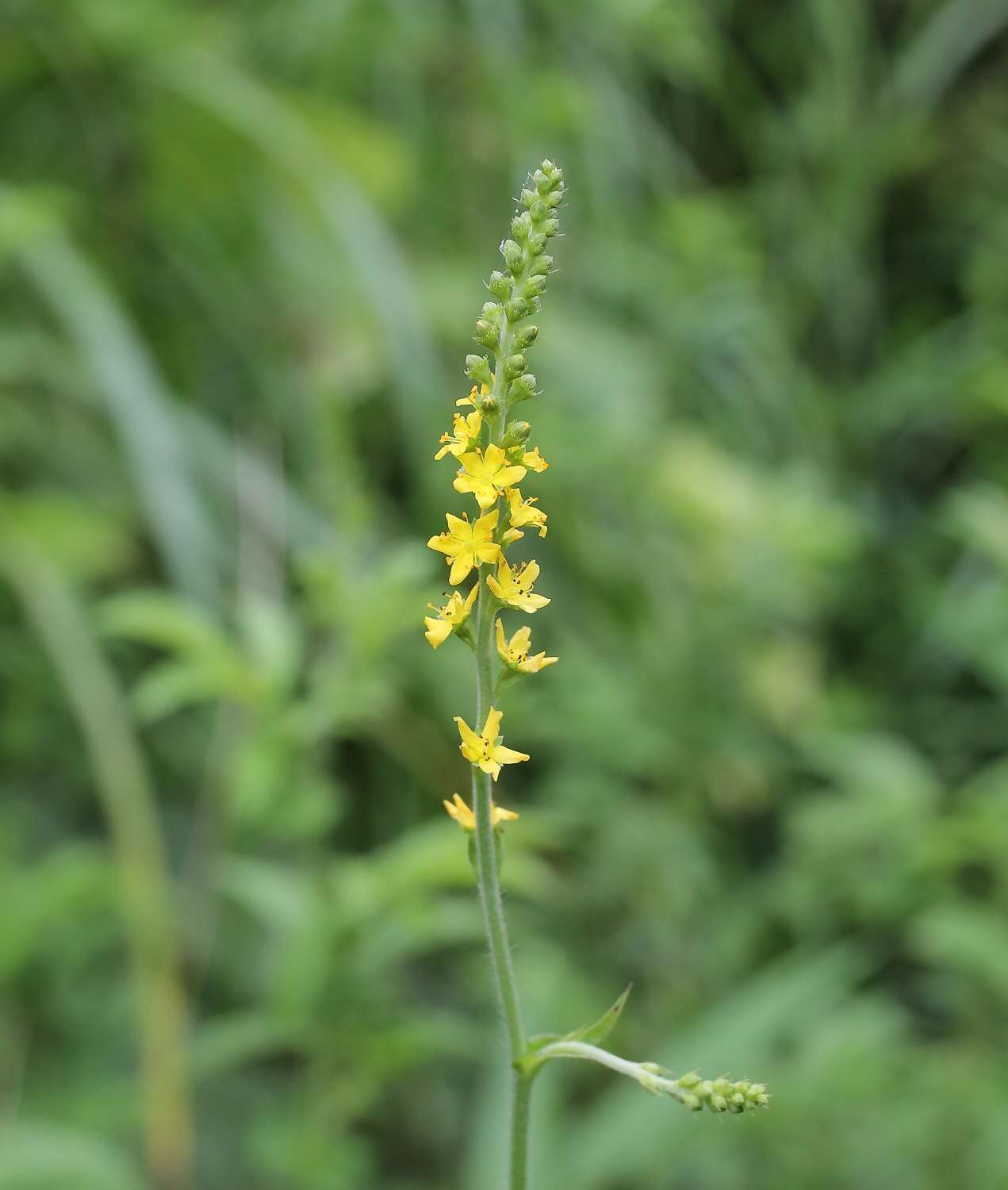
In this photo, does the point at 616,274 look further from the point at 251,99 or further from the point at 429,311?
the point at 251,99

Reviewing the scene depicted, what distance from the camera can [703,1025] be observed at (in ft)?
11.0

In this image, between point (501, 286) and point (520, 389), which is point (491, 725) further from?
point (501, 286)

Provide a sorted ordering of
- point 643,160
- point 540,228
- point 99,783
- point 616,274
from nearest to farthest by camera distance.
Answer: point 540,228
point 99,783
point 616,274
point 643,160

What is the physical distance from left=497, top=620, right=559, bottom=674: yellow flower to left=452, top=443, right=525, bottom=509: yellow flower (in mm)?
154

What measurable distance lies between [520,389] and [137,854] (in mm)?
2706

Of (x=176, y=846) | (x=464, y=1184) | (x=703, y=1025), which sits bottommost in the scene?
(x=464, y=1184)

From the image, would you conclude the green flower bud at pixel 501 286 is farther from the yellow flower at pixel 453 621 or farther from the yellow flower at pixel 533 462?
the yellow flower at pixel 453 621

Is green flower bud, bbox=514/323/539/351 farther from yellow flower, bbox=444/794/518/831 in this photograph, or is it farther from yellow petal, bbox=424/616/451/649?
yellow flower, bbox=444/794/518/831

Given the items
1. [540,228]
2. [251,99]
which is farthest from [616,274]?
[540,228]

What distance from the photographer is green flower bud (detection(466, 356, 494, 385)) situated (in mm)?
1300

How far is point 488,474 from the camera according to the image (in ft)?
4.29

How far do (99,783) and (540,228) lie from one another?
10.8ft

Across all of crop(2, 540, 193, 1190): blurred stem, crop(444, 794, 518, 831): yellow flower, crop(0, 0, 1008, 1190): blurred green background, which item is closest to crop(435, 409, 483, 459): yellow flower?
crop(444, 794, 518, 831): yellow flower

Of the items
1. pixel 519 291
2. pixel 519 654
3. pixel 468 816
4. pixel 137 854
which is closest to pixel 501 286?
pixel 519 291
